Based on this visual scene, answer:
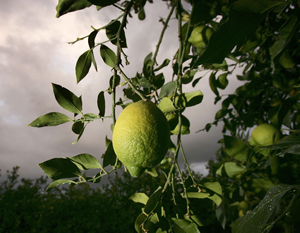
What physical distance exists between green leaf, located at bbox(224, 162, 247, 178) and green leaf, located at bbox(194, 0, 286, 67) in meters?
0.56

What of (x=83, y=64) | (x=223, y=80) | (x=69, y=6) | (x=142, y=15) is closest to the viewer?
(x=69, y=6)

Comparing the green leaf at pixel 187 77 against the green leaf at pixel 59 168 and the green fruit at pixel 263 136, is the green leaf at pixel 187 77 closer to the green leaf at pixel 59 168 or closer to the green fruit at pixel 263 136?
the green fruit at pixel 263 136

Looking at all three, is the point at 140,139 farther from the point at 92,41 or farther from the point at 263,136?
the point at 263,136

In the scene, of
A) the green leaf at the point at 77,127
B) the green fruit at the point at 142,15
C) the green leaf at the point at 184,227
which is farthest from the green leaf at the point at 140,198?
the green fruit at the point at 142,15

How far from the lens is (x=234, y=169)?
0.80 m

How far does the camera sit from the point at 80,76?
0.56 metres

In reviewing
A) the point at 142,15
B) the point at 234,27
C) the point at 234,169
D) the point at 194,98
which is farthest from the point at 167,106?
the point at 142,15

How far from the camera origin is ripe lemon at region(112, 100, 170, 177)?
443 mm

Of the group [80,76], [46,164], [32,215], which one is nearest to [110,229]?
[32,215]

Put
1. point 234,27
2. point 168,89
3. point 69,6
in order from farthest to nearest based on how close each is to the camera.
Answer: point 168,89
point 69,6
point 234,27

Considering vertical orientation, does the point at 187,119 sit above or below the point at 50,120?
below

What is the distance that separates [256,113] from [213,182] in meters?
1.01

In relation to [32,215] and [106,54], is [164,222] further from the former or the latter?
[32,215]

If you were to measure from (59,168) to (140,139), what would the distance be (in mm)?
246
